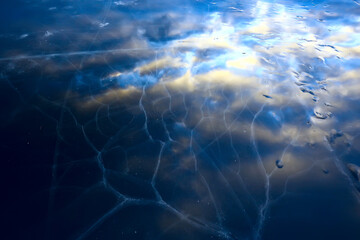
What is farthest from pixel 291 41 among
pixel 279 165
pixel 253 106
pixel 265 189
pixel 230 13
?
pixel 265 189

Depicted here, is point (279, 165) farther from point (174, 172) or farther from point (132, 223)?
point (132, 223)

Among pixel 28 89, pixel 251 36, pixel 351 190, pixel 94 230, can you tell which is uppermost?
pixel 251 36

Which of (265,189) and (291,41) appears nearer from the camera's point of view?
(265,189)

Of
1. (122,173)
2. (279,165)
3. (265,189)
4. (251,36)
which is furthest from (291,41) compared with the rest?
(122,173)

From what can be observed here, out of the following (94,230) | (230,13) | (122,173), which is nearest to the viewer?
(94,230)

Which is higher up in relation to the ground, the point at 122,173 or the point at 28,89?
the point at 28,89

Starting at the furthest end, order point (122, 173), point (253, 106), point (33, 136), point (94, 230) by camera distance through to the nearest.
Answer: point (253, 106)
point (33, 136)
point (122, 173)
point (94, 230)

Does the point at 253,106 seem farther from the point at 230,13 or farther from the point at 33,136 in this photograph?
the point at 230,13
